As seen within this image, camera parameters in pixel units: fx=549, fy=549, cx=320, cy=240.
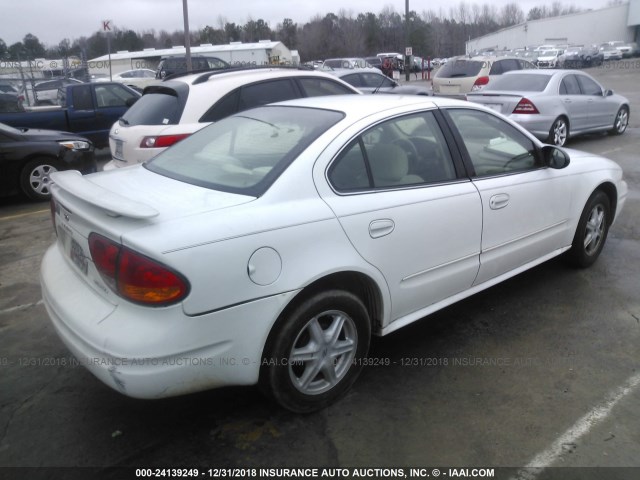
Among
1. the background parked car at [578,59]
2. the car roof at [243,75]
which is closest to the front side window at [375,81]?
the car roof at [243,75]

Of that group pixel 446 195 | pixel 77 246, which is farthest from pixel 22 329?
pixel 446 195

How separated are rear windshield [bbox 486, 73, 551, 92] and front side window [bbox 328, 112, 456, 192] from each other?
8056 millimetres

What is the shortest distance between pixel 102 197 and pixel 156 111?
3.93 meters

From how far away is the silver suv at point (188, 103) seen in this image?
5984 millimetres

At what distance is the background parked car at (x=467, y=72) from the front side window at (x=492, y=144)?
1196 centimetres

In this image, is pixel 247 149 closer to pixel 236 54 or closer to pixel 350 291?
pixel 350 291

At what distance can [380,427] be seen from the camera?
9.17ft

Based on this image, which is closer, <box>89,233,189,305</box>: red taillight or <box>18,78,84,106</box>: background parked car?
<box>89,233,189,305</box>: red taillight

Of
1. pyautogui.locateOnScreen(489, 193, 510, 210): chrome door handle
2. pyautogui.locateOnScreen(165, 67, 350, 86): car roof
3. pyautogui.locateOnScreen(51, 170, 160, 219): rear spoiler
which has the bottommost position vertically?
pyautogui.locateOnScreen(489, 193, 510, 210): chrome door handle

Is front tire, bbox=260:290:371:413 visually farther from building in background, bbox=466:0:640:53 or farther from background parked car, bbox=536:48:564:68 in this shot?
building in background, bbox=466:0:640:53

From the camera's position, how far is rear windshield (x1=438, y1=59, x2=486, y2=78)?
51.1 feet

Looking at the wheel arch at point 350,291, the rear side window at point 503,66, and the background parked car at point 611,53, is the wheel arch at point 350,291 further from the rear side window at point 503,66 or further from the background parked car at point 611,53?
the background parked car at point 611,53

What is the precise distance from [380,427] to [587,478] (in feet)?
3.14

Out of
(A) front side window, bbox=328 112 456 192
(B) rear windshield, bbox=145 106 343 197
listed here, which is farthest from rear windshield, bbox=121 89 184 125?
(A) front side window, bbox=328 112 456 192
